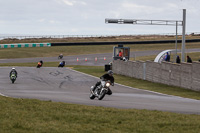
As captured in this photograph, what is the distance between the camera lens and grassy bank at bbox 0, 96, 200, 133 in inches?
392

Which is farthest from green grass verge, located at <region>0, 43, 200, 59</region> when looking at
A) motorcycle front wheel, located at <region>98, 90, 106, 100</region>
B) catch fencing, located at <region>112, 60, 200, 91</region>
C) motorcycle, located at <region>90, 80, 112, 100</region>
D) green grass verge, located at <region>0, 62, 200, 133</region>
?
green grass verge, located at <region>0, 62, 200, 133</region>

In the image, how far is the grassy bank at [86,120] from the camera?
32.7 feet

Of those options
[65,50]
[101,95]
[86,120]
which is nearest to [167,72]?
[101,95]

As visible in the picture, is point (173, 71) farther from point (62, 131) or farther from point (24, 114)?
point (62, 131)

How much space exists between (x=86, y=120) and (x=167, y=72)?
62.5 ft

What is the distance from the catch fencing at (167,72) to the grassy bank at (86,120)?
13.1 meters

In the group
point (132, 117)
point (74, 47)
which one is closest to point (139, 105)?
point (132, 117)

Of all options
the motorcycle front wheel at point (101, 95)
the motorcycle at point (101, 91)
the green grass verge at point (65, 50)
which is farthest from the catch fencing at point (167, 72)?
the green grass verge at point (65, 50)

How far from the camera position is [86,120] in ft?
37.6

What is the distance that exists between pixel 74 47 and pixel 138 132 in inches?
3084

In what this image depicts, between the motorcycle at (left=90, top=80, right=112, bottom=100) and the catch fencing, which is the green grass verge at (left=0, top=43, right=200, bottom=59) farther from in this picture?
the motorcycle at (left=90, top=80, right=112, bottom=100)

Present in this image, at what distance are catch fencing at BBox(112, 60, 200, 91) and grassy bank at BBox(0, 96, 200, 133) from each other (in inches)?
516

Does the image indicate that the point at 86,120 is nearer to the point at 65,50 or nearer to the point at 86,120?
the point at 86,120

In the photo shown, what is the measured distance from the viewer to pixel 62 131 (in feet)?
31.4
